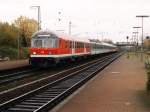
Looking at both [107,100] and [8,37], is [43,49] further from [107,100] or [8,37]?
[8,37]

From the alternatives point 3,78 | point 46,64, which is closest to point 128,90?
point 3,78

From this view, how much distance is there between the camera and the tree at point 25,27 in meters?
81.4

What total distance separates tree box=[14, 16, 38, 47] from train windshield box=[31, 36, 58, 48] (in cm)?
4805

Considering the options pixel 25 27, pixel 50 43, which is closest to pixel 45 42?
pixel 50 43

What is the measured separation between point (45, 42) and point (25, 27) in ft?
190

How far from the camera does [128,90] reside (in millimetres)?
18672

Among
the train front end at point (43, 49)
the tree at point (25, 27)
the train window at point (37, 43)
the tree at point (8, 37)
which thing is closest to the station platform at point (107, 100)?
the train front end at point (43, 49)

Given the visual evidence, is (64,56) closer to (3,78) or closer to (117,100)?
(3,78)

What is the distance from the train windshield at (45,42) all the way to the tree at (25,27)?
158ft

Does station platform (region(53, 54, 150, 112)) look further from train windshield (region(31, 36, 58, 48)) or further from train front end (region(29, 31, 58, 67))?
train windshield (region(31, 36, 58, 48))

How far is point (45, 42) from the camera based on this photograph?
3262cm

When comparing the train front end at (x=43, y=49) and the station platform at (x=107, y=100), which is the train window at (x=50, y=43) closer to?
the train front end at (x=43, y=49)

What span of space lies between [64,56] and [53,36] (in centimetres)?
291

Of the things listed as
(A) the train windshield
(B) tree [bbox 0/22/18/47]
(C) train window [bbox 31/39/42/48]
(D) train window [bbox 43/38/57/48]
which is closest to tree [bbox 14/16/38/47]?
(B) tree [bbox 0/22/18/47]
